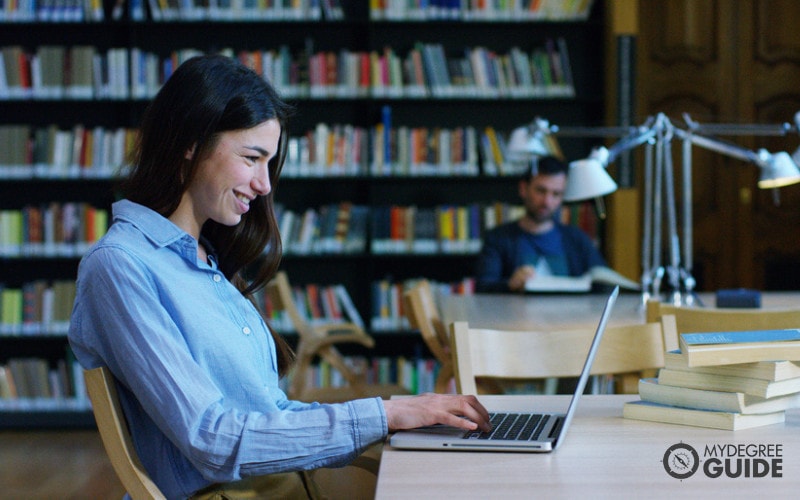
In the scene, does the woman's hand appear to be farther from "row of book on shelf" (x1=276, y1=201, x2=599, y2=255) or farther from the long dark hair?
"row of book on shelf" (x1=276, y1=201, x2=599, y2=255)

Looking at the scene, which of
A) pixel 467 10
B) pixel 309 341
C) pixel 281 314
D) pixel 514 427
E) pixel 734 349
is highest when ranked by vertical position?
pixel 467 10

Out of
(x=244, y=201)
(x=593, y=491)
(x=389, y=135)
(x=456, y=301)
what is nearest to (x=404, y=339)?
(x=389, y=135)

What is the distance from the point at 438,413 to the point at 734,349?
410 millimetres

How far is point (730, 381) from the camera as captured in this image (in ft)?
4.45

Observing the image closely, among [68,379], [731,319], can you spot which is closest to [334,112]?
[68,379]

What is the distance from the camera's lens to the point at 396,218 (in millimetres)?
4977

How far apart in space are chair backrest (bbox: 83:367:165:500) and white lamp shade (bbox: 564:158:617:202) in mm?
2110

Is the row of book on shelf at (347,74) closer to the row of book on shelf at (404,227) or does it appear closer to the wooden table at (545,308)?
the row of book on shelf at (404,227)

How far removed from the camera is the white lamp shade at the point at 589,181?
3117 mm

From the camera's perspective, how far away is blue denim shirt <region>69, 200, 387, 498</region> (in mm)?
1272

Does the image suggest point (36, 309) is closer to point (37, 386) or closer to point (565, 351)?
point (37, 386)

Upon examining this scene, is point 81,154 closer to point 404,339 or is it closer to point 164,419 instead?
point 404,339

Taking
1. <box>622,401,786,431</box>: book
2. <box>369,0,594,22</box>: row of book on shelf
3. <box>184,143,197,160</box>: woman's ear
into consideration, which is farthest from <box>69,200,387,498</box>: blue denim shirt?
<box>369,0,594,22</box>: row of book on shelf

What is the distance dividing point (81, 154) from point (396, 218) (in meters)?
1.65
